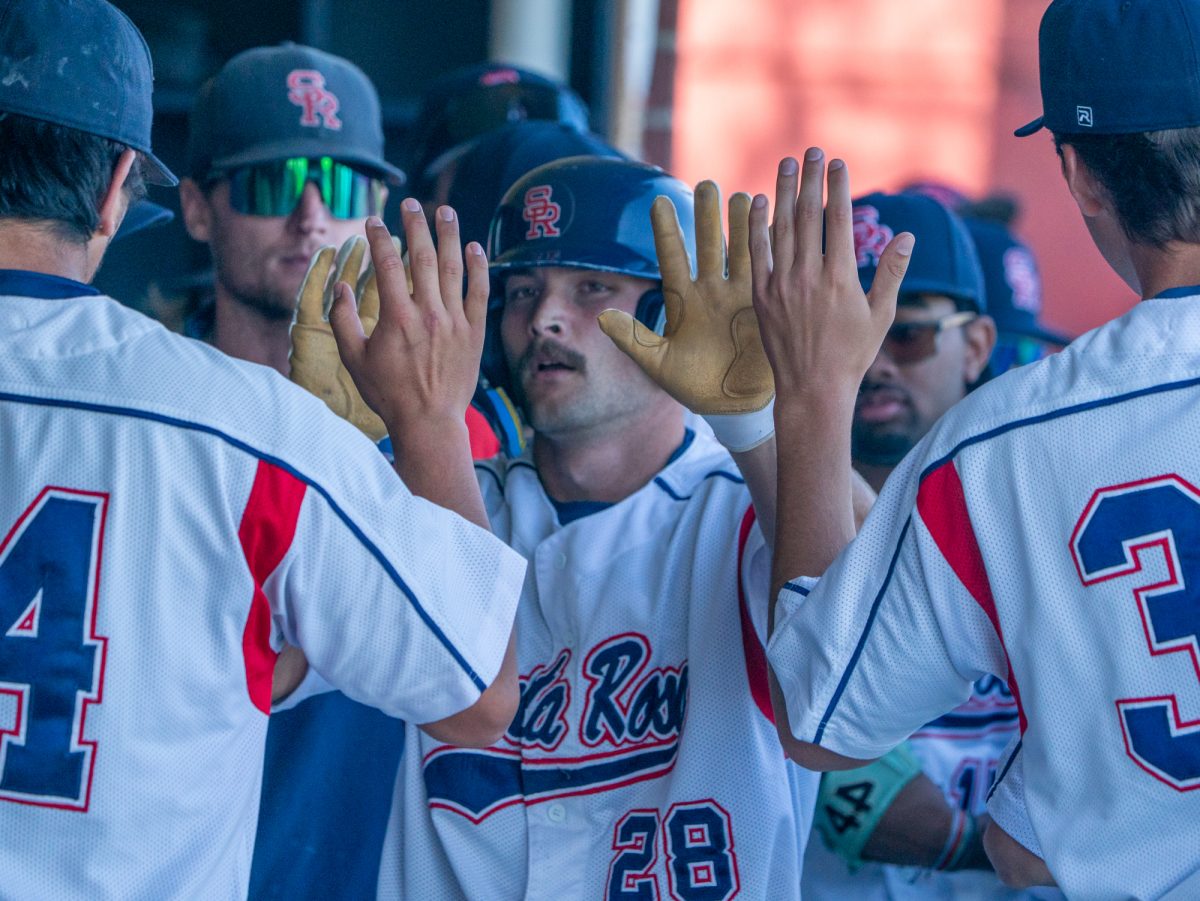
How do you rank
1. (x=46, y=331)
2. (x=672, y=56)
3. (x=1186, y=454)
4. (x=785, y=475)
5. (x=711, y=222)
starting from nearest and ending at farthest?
1. (x=1186, y=454)
2. (x=46, y=331)
3. (x=785, y=475)
4. (x=711, y=222)
5. (x=672, y=56)

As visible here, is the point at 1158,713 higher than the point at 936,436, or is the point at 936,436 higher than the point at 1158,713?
the point at 936,436

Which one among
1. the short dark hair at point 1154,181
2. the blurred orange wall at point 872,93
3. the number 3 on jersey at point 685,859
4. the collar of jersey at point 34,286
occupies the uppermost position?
the blurred orange wall at point 872,93

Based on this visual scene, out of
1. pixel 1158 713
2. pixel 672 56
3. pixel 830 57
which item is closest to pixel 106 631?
pixel 1158 713

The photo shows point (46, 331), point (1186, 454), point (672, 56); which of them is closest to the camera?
point (1186, 454)

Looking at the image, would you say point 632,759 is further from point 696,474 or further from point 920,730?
point 920,730

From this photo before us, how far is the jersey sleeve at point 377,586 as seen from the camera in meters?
1.64

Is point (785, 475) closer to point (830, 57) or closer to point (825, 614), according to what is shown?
point (825, 614)

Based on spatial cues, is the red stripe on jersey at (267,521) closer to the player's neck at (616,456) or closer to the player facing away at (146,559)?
the player facing away at (146,559)

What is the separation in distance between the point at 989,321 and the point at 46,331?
94.7 inches

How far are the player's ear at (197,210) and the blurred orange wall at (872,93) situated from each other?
3.62 meters

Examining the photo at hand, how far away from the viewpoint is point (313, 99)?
3.30 meters

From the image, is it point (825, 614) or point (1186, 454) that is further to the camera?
point (825, 614)

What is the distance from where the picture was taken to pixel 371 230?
6.33 feet

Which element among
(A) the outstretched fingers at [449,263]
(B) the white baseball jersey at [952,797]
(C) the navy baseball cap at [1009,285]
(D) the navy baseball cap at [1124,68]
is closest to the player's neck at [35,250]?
(A) the outstretched fingers at [449,263]
